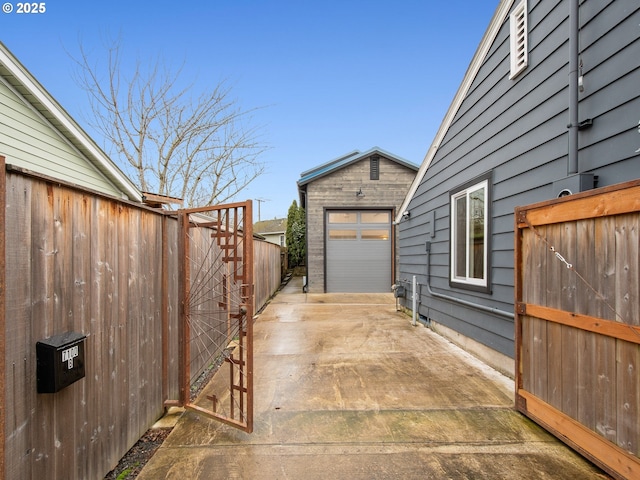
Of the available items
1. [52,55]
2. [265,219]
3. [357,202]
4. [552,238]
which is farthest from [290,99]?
[265,219]

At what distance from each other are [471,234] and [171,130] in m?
8.47

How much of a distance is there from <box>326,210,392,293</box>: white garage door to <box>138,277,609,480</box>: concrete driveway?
22.1ft

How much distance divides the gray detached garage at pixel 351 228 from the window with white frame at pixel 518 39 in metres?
7.67

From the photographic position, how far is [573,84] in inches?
101

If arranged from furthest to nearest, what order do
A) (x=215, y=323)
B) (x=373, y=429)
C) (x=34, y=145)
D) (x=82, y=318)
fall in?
(x=34, y=145), (x=215, y=323), (x=373, y=429), (x=82, y=318)

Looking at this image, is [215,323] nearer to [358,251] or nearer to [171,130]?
[171,130]

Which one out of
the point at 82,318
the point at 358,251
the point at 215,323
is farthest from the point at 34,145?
the point at 358,251

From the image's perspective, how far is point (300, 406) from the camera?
2.82 metres

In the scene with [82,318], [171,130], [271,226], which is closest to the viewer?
[82,318]

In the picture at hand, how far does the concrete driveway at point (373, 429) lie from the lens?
1.99m

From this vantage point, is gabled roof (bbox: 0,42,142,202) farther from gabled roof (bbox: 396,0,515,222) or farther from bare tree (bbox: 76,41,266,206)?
gabled roof (bbox: 396,0,515,222)

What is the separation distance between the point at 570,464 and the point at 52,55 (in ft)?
32.4

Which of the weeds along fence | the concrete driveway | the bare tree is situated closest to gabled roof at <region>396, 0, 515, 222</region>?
the concrete driveway

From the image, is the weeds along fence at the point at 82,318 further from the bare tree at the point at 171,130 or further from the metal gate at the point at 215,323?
the bare tree at the point at 171,130
